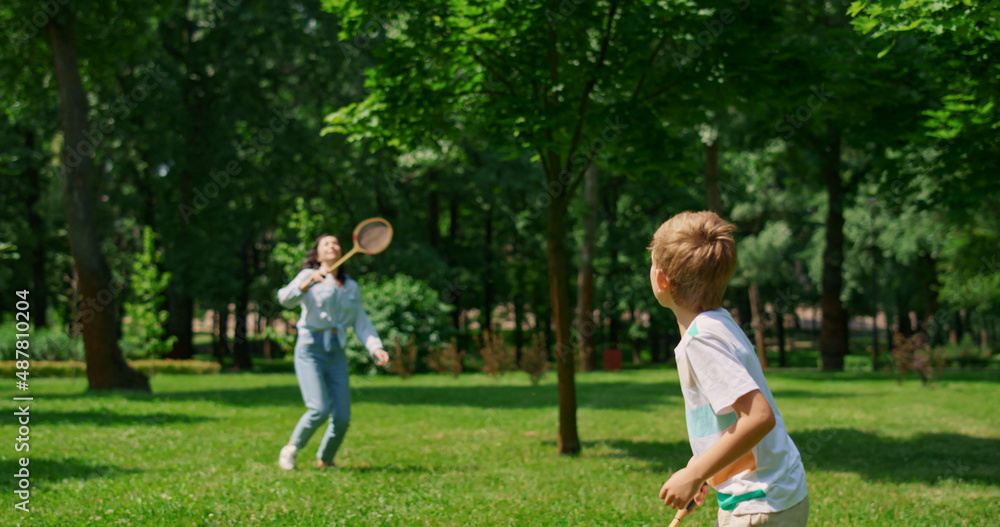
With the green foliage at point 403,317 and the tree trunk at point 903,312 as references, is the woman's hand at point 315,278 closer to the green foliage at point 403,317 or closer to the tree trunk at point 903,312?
the green foliage at point 403,317

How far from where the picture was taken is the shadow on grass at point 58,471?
667cm

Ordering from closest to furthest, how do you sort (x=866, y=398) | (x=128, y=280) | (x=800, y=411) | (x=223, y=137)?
(x=800, y=411), (x=866, y=398), (x=223, y=137), (x=128, y=280)

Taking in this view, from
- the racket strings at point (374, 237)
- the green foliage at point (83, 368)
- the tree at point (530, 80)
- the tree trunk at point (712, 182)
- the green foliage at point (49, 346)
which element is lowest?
the green foliage at point (83, 368)

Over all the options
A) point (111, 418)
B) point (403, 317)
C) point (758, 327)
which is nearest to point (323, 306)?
point (111, 418)

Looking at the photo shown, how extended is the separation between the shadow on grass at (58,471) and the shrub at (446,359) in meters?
14.3

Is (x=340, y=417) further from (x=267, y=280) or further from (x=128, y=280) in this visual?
(x=128, y=280)

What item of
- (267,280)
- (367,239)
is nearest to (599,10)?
(367,239)

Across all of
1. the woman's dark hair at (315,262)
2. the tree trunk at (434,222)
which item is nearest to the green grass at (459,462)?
the woman's dark hair at (315,262)

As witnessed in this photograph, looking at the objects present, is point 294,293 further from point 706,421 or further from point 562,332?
point 706,421

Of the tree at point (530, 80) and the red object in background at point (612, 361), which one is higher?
the tree at point (530, 80)

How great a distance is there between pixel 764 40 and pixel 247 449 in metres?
7.33

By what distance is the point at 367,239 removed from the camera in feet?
25.3

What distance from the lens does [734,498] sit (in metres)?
2.65

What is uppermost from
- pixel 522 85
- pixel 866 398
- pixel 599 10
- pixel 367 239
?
pixel 599 10
